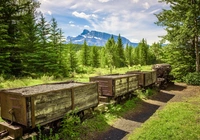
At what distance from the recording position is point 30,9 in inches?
1022

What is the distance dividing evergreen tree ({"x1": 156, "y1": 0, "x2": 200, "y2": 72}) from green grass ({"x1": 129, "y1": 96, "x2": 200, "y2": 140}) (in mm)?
11894

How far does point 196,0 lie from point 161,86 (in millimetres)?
10005

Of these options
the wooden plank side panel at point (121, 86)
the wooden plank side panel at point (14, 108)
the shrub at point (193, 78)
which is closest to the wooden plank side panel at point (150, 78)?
the wooden plank side panel at point (121, 86)

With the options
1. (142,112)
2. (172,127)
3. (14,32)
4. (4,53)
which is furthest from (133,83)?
(14,32)

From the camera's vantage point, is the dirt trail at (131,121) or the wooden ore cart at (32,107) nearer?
the wooden ore cart at (32,107)

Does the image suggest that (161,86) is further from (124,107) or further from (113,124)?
(113,124)

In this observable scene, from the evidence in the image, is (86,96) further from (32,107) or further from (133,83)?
(133,83)

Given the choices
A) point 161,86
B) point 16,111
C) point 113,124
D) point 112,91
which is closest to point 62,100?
point 16,111

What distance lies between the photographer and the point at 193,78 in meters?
19.5

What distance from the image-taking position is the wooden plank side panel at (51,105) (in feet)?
20.0

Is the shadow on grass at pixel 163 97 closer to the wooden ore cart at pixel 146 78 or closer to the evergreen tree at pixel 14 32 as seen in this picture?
the wooden ore cart at pixel 146 78

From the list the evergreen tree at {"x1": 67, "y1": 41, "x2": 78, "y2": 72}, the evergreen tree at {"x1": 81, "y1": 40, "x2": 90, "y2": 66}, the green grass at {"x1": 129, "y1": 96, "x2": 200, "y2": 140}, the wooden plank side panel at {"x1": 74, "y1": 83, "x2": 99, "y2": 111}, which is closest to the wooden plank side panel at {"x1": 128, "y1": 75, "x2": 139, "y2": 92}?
the green grass at {"x1": 129, "y1": 96, "x2": 200, "y2": 140}

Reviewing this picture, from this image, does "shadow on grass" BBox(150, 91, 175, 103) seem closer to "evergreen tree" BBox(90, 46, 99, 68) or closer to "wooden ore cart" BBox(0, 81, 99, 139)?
"wooden ore cart" BBox(0, 81, 99, 139)

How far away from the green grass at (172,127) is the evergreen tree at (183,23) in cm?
1189
